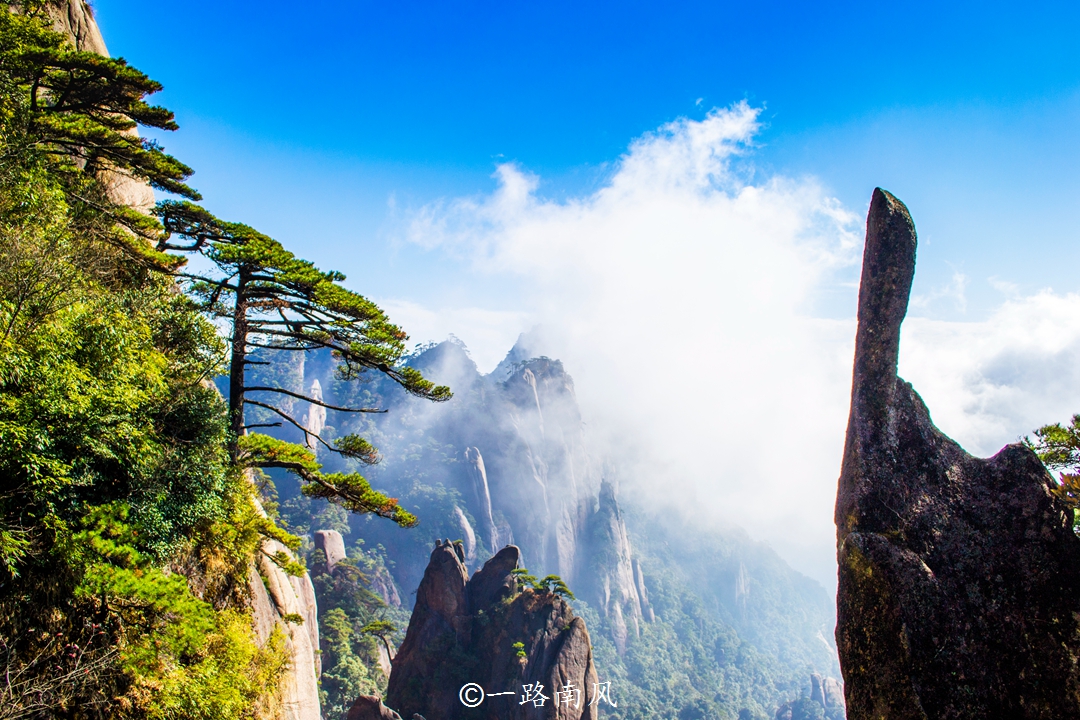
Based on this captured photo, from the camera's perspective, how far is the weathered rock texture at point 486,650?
92.2ft

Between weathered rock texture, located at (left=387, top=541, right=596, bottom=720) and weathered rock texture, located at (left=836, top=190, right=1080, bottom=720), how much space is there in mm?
24701

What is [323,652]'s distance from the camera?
3397 cm

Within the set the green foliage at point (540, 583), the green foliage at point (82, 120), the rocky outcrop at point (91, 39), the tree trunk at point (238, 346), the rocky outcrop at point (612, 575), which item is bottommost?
the rocky outcrop at point (612, 575)

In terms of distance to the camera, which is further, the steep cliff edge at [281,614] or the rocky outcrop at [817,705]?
the rocky outcrop at [817,705]

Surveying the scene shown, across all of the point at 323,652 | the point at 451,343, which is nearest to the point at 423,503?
the point at 451,343

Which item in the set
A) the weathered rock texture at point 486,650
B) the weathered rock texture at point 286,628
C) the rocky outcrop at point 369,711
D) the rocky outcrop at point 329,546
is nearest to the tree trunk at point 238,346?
the weathered rock texture at point 286,628

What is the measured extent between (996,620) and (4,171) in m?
15.7

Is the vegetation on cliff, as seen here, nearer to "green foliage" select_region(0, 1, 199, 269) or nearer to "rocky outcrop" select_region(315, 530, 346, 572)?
"green foliage" select_region(0, 1, 199, 269)

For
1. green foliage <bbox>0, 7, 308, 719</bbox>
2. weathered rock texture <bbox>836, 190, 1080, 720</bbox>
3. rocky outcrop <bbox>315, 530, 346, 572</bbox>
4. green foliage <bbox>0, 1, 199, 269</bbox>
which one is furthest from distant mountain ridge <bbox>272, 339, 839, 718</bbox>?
weathered rock texture <bbox>836, 190, 1080, 720</bbox>

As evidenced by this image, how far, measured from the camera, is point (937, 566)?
7.78 meters

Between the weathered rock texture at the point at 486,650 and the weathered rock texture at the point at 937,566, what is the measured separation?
81.0 ft

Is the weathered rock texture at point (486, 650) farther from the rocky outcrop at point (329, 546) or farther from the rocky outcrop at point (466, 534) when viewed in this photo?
the rocky outcrop at point (466, 534)

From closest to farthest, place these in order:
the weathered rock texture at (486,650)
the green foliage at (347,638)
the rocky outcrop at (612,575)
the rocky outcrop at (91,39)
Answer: the rocky outcrop at (91,39), the weathered rock texture at (486,650), the green foliage at (347,638), the rocky outcrop at (612,575)

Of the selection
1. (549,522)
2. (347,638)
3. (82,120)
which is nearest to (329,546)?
(347,638)
